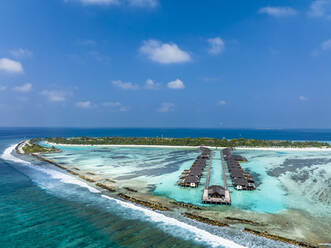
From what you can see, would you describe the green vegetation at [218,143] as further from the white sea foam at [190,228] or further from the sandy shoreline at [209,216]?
the white sea foam at [190,228]

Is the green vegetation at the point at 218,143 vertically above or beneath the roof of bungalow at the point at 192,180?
above

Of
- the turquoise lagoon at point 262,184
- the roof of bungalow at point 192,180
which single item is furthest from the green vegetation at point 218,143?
the roof of bungalow at point 192,180

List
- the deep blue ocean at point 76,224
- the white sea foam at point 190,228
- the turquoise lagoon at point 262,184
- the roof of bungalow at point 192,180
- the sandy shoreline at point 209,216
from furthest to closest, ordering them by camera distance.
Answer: the roof of bungalow at point 192,180
the turquoise lagoon at point 262,184
the sandy shoreline at point 209,216
the deep blue ocean at point 76,224
the white sea foam at point 190,228

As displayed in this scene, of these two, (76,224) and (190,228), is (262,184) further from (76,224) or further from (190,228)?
(76,224)

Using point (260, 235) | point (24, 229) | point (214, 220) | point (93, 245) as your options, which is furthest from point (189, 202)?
point (24, 229)

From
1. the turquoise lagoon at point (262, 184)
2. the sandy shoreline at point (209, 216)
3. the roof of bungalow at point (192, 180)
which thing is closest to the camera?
the sandy shoreline at point (209, 216)

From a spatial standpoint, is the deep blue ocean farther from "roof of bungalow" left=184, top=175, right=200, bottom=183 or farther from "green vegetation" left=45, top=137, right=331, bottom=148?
"green vegetation" left=45, top=137, right=331, bottom=148

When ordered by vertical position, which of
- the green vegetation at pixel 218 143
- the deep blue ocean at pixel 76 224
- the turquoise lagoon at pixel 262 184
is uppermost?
the green vegetation at pixel 218 143

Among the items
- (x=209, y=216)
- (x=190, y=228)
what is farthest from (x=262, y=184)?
(x=190, y=228)
